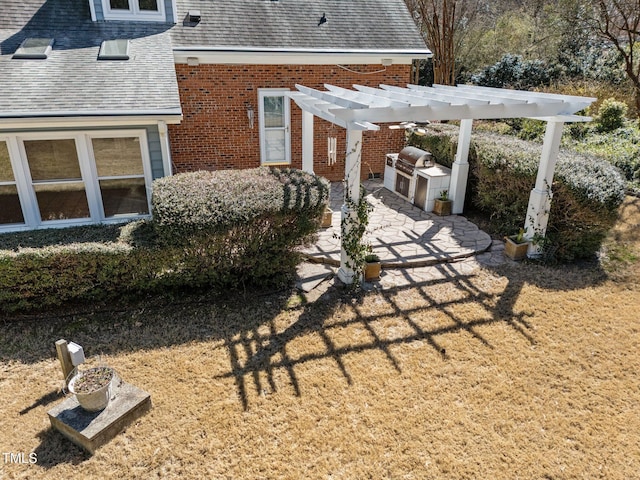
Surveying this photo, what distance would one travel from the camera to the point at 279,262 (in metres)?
6.80

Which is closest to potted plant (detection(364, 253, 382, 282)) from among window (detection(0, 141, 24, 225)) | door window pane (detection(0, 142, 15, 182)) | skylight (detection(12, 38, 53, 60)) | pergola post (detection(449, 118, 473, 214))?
A: pergola post (detection(449, 118, 473, 214))

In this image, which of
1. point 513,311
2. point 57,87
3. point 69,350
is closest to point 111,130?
point 57,87

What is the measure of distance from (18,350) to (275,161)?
779 centimetres

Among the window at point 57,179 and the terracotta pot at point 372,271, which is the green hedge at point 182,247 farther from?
the terracotta pot at point 372,271

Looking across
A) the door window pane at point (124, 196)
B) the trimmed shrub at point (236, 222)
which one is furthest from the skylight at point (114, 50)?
the trimmed shrub at point (236, 222)

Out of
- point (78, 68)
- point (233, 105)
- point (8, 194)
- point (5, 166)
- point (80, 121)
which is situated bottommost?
point (8, 194)

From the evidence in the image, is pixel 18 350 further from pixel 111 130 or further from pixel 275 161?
pixel 275 161

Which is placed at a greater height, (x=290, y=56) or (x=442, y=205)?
(x=290, y=56)

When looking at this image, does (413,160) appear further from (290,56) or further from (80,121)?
(80,121)

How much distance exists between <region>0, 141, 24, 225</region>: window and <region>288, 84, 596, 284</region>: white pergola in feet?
17.1

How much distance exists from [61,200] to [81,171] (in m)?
0.65

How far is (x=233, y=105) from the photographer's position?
1120cm

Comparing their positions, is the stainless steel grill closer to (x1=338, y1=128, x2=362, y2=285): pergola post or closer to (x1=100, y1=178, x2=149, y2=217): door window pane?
(x1=338, y1=128, x2=362, y2=285): pergola post

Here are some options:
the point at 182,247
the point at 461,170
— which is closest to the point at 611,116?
the point at 461,170
